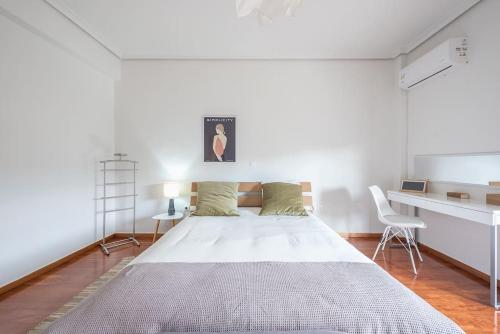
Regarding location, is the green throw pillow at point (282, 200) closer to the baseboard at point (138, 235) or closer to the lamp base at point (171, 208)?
the lamp base at point (171, 208)

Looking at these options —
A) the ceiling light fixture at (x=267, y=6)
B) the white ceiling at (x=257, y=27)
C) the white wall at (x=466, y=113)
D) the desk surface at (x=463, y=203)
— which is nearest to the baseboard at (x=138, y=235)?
the white ceiling at (x=257, y=27)

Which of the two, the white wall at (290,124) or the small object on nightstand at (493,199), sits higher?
the white wall at (290,124)

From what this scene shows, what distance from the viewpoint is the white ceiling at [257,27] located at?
2.54 m

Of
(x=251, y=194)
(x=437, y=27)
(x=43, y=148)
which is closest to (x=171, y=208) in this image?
(x=251, y=194)

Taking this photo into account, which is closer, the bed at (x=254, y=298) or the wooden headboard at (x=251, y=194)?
the bed at (x=254, y=298)

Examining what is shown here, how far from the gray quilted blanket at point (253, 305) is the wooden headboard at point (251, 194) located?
2.22m

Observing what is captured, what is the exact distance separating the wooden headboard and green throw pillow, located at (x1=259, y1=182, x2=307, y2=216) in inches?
12.3

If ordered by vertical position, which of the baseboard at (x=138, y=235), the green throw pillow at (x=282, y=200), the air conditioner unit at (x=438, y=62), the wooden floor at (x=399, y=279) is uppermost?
the air conditioner unit at (x=438, y=62)

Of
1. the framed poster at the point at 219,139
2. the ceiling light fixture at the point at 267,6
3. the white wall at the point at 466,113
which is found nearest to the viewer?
the ceiling light fixture at the point at 267,6

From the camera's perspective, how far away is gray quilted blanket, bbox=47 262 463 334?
95cm

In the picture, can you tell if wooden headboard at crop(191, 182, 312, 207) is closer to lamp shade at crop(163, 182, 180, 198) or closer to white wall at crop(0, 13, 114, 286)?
lamp shade at crop(163, 182, 180, 198)

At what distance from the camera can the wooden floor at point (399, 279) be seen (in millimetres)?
1841

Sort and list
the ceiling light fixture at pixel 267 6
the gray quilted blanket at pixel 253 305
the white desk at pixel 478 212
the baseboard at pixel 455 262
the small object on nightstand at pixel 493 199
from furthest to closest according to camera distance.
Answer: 1. the baseboard at pixel 455 262
2. the small object on nightstand at pixel 493 199
3. the white desk at pixel 478 212
4. the ceiling light fixture at pixel 267 6
5. the gray quilted blanket at pixel 253 305

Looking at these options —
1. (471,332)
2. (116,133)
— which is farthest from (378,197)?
(116,133)
